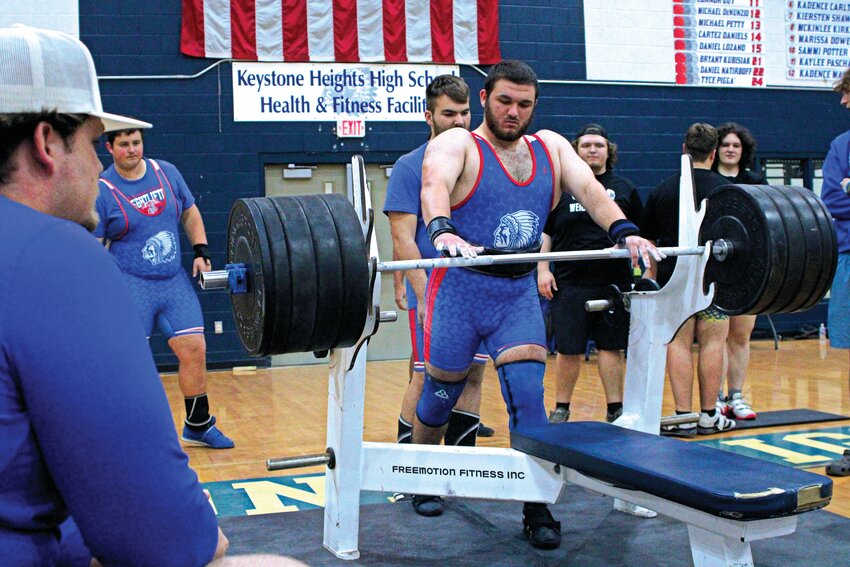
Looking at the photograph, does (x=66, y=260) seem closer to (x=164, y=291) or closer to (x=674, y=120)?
(x=164, y=291)

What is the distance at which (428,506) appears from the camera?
323 centimetres

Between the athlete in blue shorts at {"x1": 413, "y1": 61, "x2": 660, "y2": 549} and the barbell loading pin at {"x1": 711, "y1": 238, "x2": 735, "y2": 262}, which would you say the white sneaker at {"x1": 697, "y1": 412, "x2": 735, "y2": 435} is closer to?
the barbell loading pin at {"x1": 711, "y1": 238, "x2": 735, "y2": 262}

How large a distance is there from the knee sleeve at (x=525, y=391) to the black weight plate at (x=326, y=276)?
0.72 meters

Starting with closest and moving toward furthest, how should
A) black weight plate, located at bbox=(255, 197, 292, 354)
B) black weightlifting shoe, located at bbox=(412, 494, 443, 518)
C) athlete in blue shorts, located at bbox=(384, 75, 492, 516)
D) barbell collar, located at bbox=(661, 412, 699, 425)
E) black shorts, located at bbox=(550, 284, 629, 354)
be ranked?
black weight plate, located at bbox=(255, 197, 292, 354) < barbell collar, located at bbox=(661, 412, 699, 425) < black weightlifting shoe, located at bbox=(412, 494, 443, 518) < athlete in blue shorts, located at bbox=(384, 75, 492, 516) < black shorts, located at bbox=(550, 284, 629, 354)

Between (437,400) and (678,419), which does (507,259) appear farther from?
(678,419)

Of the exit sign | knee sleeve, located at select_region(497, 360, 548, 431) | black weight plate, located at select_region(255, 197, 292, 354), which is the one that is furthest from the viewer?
the exit sign

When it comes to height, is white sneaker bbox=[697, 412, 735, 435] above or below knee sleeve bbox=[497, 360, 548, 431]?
below

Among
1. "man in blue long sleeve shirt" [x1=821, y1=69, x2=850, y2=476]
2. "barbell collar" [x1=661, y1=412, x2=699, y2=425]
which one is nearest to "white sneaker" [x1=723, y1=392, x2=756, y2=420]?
"man in blue long sleeve shirt" [x1=821, y1=69, x2=850, y2=476]

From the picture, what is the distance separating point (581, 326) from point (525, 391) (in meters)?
1.58

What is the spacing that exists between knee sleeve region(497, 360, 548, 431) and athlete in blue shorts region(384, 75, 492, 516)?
18.4 inches

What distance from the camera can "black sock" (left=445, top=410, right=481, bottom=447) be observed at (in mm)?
3316

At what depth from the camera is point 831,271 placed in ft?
9.53

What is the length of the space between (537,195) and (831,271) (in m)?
1.01

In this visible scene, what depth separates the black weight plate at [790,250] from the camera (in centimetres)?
278
